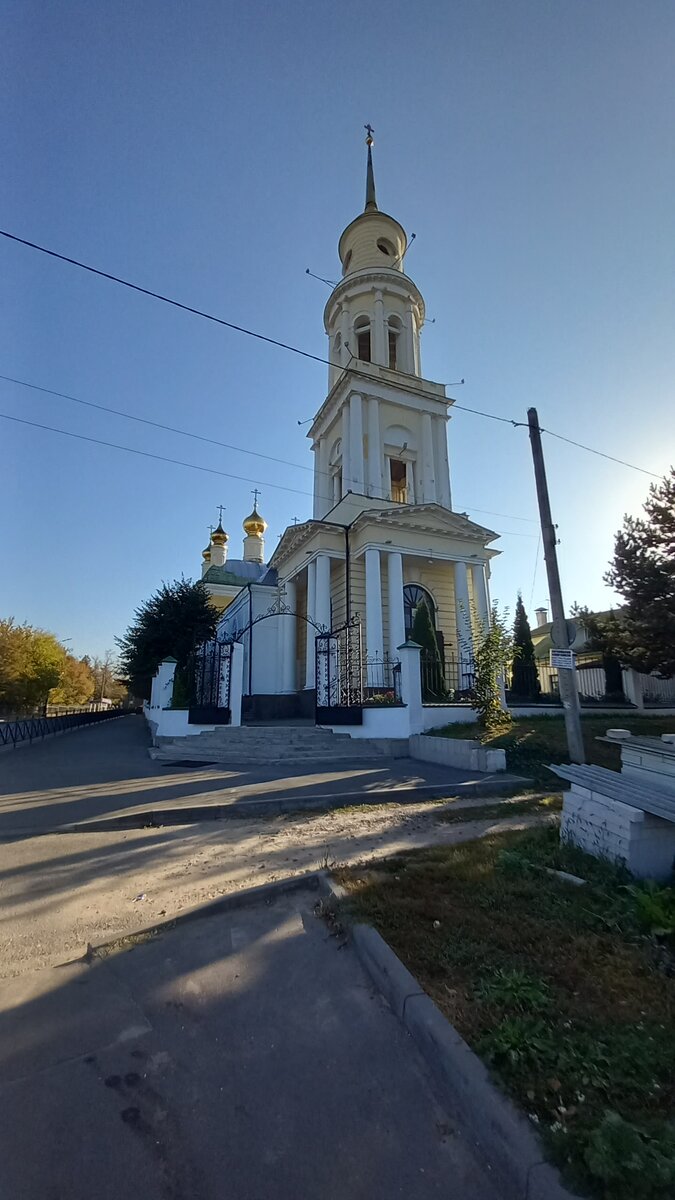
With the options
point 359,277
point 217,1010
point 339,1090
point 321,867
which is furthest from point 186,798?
point 359,277

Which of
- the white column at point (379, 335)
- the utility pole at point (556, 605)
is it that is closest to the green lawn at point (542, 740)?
the utility pole at point (556, 605)

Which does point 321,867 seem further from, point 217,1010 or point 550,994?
point 550,994

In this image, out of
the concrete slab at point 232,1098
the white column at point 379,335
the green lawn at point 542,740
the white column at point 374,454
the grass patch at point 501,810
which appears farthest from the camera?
the white column at point 379,335

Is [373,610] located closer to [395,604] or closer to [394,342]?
[395,604]

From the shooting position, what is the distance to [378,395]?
22.5 m

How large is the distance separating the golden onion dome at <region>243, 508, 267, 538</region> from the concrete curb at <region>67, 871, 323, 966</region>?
128 feet

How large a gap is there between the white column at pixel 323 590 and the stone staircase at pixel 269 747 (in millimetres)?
5851

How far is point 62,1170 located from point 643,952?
9.88 feet

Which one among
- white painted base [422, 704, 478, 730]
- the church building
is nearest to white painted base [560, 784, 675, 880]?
white painted base [422, 704, 478, 730]

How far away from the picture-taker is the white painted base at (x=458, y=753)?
1004cm

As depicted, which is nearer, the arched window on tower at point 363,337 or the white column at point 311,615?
the white column at point 311,615

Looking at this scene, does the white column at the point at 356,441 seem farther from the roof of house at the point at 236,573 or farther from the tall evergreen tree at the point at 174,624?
the roof of house at the point at 236,573

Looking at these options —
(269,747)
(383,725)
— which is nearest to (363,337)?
(383,725)

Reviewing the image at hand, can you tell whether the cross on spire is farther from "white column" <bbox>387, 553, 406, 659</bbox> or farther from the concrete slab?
the concrete slab
